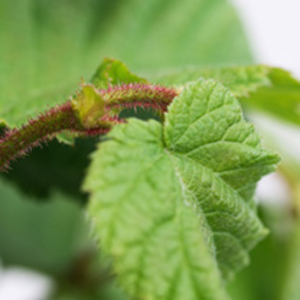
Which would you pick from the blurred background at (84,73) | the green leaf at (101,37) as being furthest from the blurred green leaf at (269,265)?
the green leaf at (101,37)

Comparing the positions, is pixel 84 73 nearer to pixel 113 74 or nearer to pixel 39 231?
pixel 113 74

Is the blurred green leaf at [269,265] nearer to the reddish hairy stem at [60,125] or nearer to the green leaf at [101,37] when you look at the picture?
the green leaf at [101,37]

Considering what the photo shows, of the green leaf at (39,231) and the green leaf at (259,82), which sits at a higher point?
the green leaf at (39,231)

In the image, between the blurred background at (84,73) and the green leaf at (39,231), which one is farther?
the green leaf at (39,231)

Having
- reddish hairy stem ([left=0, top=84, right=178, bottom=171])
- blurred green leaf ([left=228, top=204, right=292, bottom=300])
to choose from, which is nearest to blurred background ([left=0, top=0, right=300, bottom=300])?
blurred green leaf ([left=228, top=204, right=292, bottom=300])

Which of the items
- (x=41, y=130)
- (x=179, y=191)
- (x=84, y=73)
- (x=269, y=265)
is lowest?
(x=179, y=191)

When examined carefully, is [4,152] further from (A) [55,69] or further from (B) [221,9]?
(B) [221,9]

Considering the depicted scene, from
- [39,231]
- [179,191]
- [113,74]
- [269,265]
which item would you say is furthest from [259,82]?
[39,231]

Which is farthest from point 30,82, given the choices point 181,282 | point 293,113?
point 181,282
